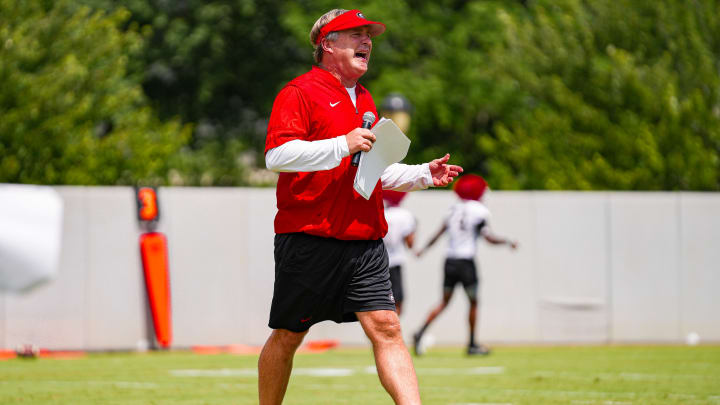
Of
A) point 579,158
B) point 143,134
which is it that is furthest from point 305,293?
point 579,158

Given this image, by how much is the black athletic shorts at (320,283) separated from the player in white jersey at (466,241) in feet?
26.6

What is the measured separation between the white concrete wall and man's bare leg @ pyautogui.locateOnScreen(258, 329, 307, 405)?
30.3 ft

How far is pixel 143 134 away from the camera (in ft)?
70.9

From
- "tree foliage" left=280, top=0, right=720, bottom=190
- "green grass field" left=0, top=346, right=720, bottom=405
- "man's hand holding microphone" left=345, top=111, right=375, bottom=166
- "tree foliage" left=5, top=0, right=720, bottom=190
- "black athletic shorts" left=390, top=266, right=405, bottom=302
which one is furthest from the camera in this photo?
"tree foliage" left=280, top=0, right=720, bottom=190

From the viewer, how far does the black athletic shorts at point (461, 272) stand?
12859 mm

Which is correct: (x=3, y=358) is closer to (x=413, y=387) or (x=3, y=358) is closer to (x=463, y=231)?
(x=463, y=231)

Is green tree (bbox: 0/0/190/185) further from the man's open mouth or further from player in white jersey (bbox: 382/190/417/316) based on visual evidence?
the man's open mouth

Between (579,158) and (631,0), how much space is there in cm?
347

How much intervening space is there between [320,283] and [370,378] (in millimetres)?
5127

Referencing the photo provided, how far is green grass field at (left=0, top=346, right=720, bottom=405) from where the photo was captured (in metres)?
7.86

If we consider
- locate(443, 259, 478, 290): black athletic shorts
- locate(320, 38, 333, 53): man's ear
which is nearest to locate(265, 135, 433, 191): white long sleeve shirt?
locate(320, 38, 333, 53): man's ear

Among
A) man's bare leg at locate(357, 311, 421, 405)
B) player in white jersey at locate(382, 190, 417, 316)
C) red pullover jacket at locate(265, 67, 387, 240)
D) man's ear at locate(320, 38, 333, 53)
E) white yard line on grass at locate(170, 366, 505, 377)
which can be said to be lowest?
→ white yard line on grass at locate(170, 366, 505, 377)

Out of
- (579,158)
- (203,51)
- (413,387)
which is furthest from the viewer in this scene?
(203,51)

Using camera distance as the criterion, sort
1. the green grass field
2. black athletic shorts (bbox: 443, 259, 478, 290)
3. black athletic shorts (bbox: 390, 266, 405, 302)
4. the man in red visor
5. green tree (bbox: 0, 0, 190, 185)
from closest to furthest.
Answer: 1. the man in red visor
2. the green grass field
3. black athletic shorts (bbox: 390, 266, 405, 302)
4. black athletic shorts (bbox: 443, 259, 478, 290)
5. green tree (bbox: 0, 0, 190, 185)
